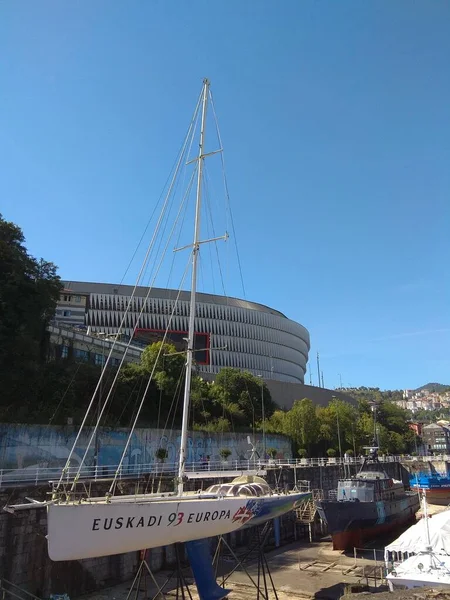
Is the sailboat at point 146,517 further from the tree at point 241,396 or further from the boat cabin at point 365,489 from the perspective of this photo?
→ the tree at point 241,396

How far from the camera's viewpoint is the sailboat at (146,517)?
1323cm

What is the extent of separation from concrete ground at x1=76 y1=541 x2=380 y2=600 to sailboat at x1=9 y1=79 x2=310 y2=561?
149 inches

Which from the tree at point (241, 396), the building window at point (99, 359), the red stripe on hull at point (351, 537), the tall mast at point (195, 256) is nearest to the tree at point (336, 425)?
the tree at point (241, 396)

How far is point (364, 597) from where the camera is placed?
11.0m

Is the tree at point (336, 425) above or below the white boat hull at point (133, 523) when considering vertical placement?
above

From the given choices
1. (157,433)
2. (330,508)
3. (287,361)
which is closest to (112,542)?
(330,508)

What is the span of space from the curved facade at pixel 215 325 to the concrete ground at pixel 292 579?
5863 centimetres

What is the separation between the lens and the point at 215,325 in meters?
114

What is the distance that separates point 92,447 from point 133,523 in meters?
23.6

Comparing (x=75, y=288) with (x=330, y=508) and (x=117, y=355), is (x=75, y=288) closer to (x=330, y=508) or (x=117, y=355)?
(x=117, y=355)

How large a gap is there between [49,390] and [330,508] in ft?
81.6

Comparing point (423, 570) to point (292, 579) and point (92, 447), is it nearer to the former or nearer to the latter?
point (292, 579)

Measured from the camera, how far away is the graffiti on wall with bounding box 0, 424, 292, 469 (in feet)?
105

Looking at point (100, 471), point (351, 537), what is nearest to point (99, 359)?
point (100, 471)
